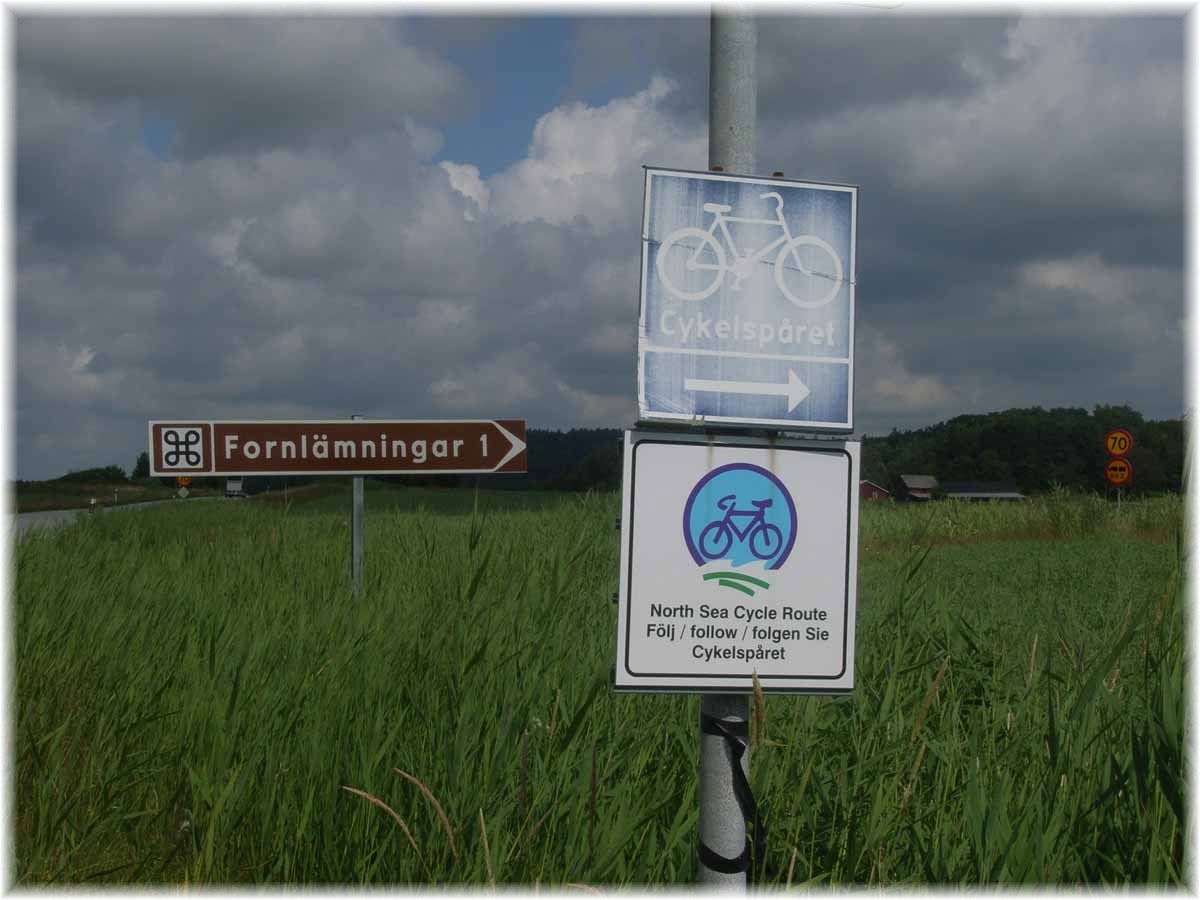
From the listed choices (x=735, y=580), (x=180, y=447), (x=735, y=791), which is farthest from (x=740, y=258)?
(x=180, y=447)

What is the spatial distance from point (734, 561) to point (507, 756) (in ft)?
4.43

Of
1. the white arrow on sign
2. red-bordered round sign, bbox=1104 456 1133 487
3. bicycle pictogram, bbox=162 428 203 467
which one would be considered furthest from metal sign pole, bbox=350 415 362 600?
red-bordered round sign, bbox=1104 456 1133 487

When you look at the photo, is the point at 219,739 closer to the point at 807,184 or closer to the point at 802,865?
the point at 802,865

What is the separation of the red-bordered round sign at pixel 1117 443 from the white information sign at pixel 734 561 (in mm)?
30383

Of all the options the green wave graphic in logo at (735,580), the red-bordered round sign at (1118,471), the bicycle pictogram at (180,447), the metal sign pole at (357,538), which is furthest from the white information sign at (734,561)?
the red-bordered round sign at (1118,471)

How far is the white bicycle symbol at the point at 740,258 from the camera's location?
6.10ft

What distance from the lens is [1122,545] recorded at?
1742 cm

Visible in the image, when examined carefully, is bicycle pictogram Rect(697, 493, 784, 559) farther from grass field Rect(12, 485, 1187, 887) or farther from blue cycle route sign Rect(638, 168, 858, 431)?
grass field Rect(12, 485, 1187, 887)

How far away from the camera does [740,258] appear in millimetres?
1883

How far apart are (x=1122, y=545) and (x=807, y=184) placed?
704 inches

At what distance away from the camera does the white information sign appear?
6.12ft

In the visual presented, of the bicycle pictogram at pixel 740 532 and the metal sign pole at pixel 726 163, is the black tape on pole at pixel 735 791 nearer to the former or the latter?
the metal sign pole at pixel 726 163

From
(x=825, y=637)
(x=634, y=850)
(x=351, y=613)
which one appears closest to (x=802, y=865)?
(x=634, y=850)

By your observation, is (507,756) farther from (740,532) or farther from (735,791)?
(740,532)
